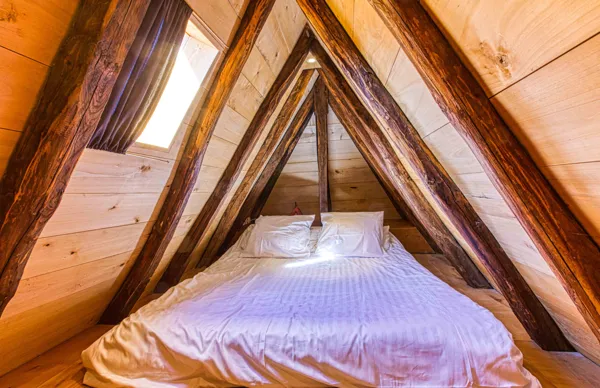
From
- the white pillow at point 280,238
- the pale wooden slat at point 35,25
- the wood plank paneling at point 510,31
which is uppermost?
the pale wooden slat at point 35,25

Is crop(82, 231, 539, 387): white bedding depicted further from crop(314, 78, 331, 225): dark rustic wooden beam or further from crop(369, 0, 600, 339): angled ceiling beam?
crop(314, 78, 331, 225): dark rustic wooden beam

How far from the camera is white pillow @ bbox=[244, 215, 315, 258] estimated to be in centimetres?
249

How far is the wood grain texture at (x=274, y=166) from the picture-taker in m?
2.66

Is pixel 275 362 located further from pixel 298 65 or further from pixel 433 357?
pixel 298 65

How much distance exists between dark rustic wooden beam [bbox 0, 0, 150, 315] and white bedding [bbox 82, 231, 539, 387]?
0.69 m

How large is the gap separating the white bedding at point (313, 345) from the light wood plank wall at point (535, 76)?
56 cm

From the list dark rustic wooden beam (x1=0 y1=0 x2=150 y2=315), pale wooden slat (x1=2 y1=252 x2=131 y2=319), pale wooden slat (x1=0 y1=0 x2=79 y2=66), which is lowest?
pale wooden slat (x1=2 y1=252 x2=131 y2=319)

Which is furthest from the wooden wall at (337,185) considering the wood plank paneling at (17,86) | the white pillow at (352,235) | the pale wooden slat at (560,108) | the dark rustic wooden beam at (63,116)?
the wood plank paneling at (17,86)

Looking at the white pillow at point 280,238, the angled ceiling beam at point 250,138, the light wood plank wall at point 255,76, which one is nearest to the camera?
the light wood plank wall at point 255,76

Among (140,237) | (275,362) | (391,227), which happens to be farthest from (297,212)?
(275,362)

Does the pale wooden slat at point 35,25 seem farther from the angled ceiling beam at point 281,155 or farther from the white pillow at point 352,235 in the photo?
the white pillow at point 352,235

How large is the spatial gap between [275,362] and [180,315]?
1.99ft

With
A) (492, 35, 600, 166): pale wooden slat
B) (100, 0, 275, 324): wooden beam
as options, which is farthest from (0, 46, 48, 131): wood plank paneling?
(492, 35, 600, 166): pale wooden slat

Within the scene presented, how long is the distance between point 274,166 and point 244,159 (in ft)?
2.95
